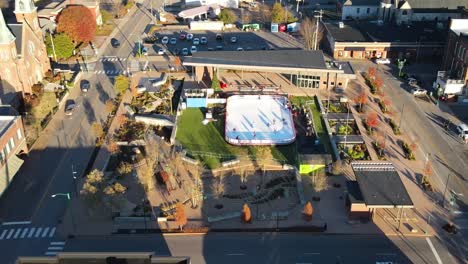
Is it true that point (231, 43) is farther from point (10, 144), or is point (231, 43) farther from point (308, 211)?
point (308, 211)

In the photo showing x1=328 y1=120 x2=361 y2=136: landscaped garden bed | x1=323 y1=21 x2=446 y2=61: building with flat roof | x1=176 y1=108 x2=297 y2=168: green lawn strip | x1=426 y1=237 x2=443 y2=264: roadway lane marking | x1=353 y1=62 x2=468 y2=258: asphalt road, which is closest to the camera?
x1=426 y1=237 x2=443 y2=264: roadway lane marking

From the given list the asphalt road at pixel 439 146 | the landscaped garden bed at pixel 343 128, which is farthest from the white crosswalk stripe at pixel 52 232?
the asphalt road at pixel 439 146

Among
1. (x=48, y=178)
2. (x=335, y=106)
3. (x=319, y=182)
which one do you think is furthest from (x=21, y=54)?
(x=319, y=182)

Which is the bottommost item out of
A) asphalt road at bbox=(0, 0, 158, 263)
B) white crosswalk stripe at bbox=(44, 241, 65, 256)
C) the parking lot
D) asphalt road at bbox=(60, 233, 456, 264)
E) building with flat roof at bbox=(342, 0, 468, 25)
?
asphalt road at bbox=(60, 233, 456, 264)

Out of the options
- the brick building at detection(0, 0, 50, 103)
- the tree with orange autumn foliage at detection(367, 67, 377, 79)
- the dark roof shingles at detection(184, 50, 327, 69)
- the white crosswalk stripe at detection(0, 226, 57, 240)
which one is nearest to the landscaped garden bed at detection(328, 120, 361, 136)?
the dark roof shingles at detection(184, 50, 327, 69)

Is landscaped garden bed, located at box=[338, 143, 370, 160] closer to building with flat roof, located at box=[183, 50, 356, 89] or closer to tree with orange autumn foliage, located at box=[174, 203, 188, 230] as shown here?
building with flat roof, located at box=[183, 50, 356, 89]

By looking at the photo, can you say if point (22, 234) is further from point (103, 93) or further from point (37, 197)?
point (103, 93)
